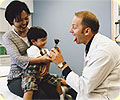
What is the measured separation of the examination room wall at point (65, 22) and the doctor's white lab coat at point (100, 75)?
0.89m

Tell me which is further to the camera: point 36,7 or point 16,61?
point 36,7

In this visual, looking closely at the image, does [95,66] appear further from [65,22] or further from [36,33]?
[65,22]

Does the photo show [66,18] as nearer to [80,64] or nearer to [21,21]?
[80,64]

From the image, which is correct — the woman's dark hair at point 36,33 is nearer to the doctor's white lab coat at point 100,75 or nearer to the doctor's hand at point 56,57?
the doctor's hand at point 56,57

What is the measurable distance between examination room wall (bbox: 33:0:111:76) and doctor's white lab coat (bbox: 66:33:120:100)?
89 cm

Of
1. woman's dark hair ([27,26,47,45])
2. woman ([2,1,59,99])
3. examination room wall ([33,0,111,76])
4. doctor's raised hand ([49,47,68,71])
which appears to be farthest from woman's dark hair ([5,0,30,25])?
examination room wall ([33,0,111,76])

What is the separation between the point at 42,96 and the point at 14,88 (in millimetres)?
191

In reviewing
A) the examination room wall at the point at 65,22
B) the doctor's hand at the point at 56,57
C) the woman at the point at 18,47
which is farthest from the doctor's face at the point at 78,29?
the examination room wall at the point at 65,22

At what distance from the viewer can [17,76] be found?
38.4 inches

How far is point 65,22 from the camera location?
6.02 feet

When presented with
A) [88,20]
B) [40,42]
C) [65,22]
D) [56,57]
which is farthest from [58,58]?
[65,22]

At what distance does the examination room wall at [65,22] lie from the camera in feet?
5.67

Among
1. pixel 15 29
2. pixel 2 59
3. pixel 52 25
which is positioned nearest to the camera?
pixel 15 29

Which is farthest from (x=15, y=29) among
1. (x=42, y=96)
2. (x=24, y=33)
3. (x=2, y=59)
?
(x=2, y=59)
